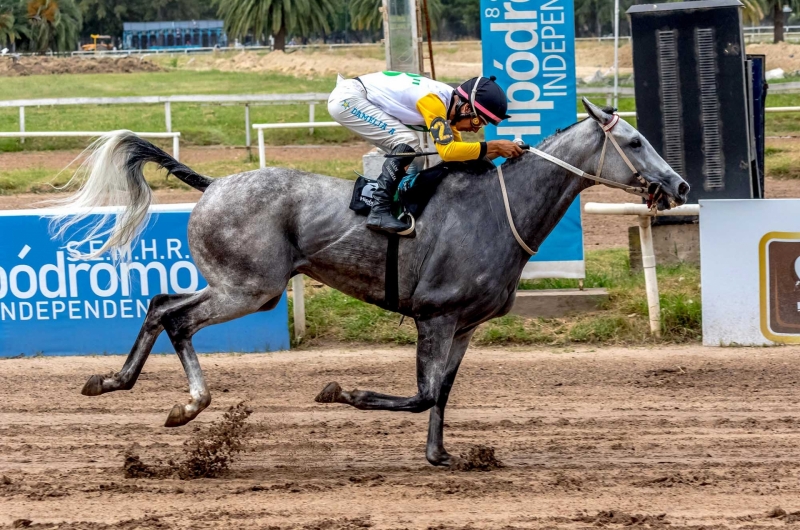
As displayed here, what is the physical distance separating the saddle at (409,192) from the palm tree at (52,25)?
56758 millimetres

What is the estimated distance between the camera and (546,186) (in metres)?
5.38

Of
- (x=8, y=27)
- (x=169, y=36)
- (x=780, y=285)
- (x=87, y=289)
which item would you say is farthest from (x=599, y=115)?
(x=169, y=36)

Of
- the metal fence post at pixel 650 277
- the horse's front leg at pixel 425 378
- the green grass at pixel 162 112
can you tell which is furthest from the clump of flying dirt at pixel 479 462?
the green grass at pixel 162 112

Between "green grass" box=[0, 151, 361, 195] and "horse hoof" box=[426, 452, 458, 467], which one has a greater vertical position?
"green grass" box=[0, 151, 361, 195]

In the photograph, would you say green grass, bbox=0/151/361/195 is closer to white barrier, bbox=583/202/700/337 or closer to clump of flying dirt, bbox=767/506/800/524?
white barrier, bbox=583/202/700/337

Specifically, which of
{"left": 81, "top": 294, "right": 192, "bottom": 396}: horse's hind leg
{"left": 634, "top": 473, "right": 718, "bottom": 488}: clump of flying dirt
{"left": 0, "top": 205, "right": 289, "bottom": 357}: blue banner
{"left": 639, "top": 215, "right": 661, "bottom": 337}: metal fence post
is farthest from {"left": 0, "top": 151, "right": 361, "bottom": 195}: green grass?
{"left": 634, "top": 473, "right": 718, "bottom": 488}: clump of flying dirt

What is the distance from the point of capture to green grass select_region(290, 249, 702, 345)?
830cm

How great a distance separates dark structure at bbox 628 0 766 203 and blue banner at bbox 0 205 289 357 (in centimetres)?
385

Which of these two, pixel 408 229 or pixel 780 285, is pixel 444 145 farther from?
pixel 780 285

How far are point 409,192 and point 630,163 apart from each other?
1.14 m

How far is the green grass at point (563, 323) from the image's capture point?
27.2ft

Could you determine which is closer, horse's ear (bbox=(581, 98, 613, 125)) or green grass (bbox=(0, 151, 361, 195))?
horse's ear (bbox=(581, 98, 613, 125))

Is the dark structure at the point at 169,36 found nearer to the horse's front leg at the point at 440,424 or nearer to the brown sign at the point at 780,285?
the brown sign at the point at 780,285

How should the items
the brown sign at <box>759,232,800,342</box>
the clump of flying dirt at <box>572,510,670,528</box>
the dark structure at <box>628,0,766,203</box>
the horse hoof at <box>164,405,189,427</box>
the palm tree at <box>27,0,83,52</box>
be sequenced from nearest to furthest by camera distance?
the clump of flying dirt at <box>572,510,670,528</box>
the horse hoof at <box>164,405,189,427</box>
the brown sign at <box>759,232,800,342</box>
the dark structure at <box>628,0,766,203</box>
the palm tree at <box>27,0,83,52</box>
